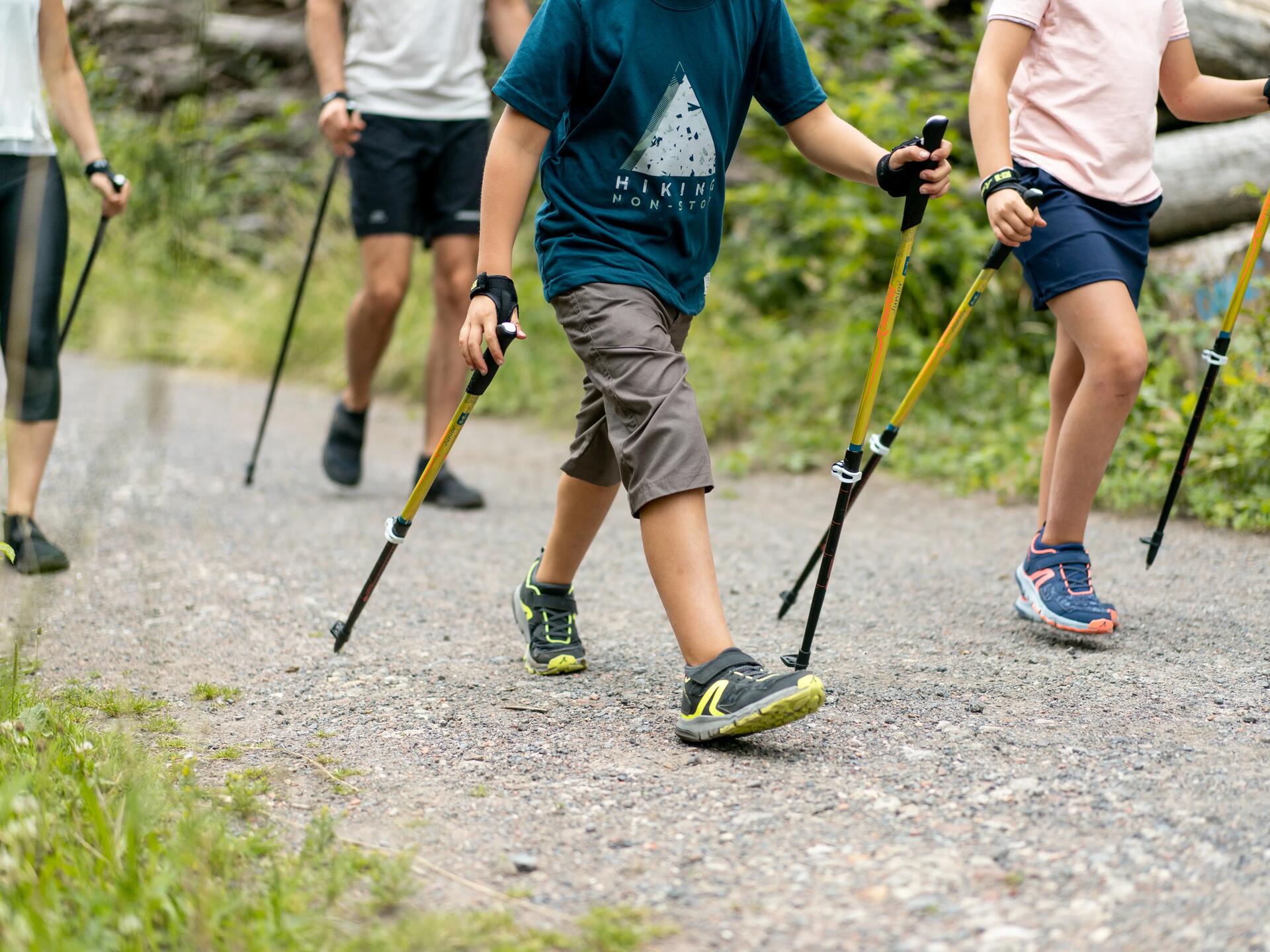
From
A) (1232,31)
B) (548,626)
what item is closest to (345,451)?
(548,626)

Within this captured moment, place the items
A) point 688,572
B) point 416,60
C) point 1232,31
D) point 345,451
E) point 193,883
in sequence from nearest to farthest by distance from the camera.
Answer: point 193,883 → point 688,572 → point 416,60 → point 345,451 → point 1232,31

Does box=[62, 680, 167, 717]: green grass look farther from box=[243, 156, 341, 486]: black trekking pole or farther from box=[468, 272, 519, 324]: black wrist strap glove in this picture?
box=[243, 156, 341, 486]: black trekking pole

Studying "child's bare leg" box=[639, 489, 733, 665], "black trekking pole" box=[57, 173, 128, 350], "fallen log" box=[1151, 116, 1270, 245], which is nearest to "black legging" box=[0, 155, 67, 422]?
"black trekking pole" box=[57, 173, 128, 350]

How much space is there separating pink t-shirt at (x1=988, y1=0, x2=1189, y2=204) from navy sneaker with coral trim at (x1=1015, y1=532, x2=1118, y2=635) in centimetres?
93

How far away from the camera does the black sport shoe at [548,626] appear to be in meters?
3.31

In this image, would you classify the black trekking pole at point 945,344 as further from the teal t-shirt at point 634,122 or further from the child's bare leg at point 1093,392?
the teal t-shirt at point 634,122

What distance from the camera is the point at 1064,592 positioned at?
3.44 meters

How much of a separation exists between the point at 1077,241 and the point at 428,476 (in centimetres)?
171

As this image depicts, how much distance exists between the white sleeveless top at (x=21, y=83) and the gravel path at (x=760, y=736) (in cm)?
119

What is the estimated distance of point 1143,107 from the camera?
338 cm

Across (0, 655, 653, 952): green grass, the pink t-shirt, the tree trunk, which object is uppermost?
the tree trunk

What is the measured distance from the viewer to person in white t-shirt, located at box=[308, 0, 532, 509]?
201 inches

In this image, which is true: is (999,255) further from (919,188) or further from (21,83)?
(21,83)

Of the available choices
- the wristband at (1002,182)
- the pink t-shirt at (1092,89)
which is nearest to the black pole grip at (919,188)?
the wristband at (1002,182)
